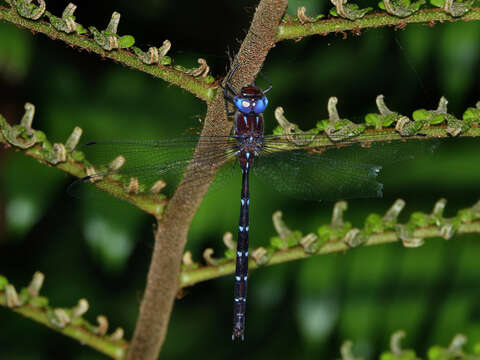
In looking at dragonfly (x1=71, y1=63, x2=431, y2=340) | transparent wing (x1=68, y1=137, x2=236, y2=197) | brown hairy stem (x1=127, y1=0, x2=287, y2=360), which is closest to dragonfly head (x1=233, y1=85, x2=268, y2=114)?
dragonfly (x1=71, y1=63, x2=431, y2=340)

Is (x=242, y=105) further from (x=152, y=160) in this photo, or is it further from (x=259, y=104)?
(x=152, y=160)

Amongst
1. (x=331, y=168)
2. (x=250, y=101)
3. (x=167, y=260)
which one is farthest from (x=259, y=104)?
(x=167, y=260)

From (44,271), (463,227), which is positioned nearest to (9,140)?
(463,227)

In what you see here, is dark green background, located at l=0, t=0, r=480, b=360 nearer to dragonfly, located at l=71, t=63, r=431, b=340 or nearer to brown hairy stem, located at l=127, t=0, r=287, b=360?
dragonfly, located at l=71, t=63, r=431, b=340

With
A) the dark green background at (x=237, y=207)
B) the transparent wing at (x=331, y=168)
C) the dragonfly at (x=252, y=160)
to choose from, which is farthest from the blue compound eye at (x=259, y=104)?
the dark green background at (x=237, y=207)

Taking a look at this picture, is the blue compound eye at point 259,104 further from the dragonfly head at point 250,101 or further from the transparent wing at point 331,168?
the transparent wing at point 331,168

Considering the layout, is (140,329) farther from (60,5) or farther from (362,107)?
(60,5)
